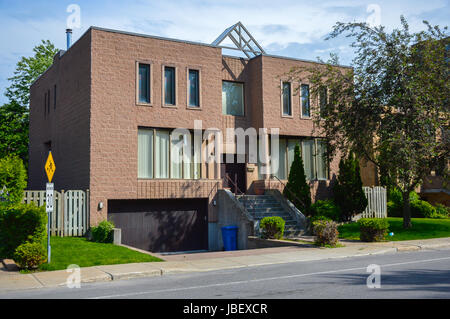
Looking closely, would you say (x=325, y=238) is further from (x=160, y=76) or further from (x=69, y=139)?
(x=69, y=139)

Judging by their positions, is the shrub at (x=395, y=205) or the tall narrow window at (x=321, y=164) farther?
the shrub at (x=395, y=205)

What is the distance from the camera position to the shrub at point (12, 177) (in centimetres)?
1353

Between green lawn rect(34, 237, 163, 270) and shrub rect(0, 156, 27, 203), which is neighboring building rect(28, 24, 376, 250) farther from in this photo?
shrub rect(0, 156, 27, 203)

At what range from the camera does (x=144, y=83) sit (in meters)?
21.5

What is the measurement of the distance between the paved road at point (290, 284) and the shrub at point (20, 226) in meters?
3.50

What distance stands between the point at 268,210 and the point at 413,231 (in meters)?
6.53

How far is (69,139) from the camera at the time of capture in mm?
22859

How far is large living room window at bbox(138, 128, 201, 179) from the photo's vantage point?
69.8 ft

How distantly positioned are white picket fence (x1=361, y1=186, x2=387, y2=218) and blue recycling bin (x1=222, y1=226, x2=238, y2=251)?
867 centimetres

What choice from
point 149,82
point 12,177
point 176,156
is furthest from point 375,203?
point 12,177

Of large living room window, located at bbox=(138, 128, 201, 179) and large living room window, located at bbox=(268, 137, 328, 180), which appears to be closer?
large living room window, located at bbox=(138, 128, 201, 179)

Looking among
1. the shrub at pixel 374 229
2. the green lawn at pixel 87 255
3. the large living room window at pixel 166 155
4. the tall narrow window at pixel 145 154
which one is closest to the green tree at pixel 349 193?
the shrub at pixel 374 229

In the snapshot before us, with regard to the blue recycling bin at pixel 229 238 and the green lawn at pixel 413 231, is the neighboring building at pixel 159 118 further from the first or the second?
the green lawn at pixel 413 231

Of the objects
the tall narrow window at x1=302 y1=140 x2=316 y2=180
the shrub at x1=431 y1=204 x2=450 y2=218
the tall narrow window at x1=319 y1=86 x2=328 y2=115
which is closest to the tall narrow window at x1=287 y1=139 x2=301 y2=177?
the tall narrow window at x1=302 y1=140 x2=316 y2=180
